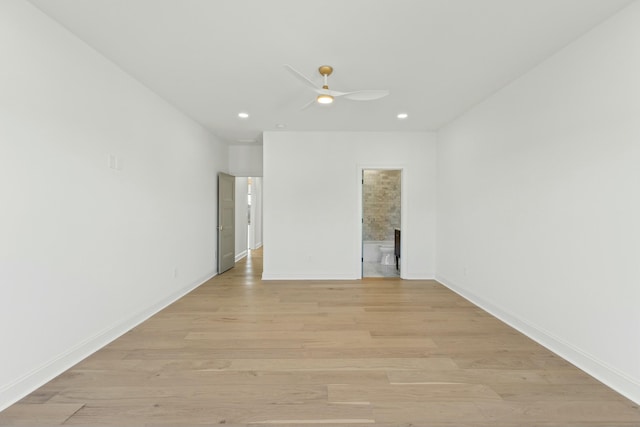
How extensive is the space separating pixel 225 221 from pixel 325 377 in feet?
13.2

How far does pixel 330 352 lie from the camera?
A: 241cm

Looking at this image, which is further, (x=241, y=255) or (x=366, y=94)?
(x=241, y=255)

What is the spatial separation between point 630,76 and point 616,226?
102cm

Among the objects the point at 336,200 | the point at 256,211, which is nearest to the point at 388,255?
the point at 336,200

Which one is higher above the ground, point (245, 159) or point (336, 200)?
point (245, 159)

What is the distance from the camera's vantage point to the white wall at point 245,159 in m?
5.87

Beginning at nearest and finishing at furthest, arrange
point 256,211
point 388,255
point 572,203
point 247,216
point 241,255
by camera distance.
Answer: point 572,203
point 388,255
point 241,255
point 247,216
point 256,211

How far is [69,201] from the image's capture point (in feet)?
7.12

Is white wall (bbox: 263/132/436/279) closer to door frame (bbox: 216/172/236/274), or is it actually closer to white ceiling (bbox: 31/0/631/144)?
door frame (bbox: 216/172/236/274)

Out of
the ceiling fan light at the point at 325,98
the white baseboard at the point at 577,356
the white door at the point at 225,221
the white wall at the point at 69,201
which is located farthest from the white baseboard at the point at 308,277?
the ceiling fan light at the point at 325,98

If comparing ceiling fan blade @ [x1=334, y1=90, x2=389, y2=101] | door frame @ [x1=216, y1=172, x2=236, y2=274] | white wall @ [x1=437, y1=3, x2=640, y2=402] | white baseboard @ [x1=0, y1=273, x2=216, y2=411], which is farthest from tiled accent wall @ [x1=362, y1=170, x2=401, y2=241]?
white baseboard @ [x1=0, y1=273, x2=216, y2=411]

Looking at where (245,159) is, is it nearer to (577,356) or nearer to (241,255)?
(241,255)

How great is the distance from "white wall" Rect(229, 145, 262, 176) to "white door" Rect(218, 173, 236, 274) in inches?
11.1

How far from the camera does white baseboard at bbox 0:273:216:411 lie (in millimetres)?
1750
